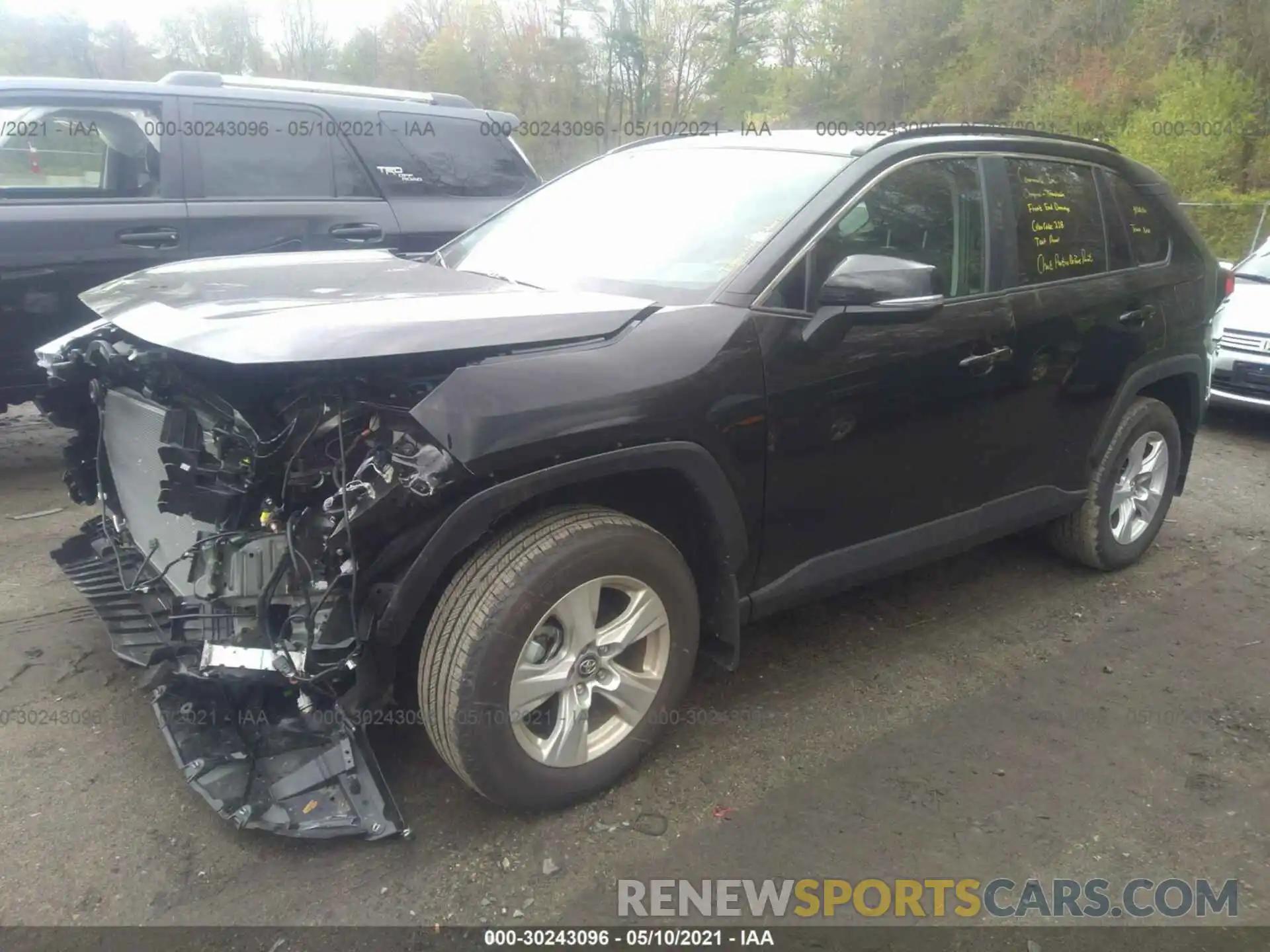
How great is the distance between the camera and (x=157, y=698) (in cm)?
271

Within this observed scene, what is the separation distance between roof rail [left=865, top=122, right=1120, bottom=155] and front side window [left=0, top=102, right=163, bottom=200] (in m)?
3.90

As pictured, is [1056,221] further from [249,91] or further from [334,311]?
[249,91]

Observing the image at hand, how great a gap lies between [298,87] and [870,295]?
179 inches

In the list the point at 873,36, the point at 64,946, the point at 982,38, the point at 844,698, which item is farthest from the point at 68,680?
the point at 873,36

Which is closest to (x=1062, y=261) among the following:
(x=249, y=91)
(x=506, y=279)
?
(x=506, y=279)

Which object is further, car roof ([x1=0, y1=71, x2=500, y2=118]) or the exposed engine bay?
car roof ([x1=0, y1=71, x2=500, y2=118])

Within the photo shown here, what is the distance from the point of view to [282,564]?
232cm

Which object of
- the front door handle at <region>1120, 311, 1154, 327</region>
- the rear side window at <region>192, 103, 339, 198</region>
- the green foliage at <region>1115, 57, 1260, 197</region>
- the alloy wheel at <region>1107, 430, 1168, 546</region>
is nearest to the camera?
the front door handle at <region>1120, 311, 1154, 327</region>

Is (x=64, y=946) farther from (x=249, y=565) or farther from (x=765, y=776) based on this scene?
(x=765, y=776)

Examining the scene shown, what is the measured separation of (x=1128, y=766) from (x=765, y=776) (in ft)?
3.79

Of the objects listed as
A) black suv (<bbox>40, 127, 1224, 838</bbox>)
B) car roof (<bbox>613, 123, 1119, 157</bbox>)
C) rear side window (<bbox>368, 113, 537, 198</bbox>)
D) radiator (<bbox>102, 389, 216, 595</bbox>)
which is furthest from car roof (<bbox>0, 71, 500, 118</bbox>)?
radiator (<bbox>102, 389, 216, 595</bbox>)

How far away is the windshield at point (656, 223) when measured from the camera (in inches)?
116

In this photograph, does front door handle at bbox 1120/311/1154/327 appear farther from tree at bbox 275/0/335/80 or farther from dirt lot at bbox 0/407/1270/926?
tree at bbox 275/0/335/80

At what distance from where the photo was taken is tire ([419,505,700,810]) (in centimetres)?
234
